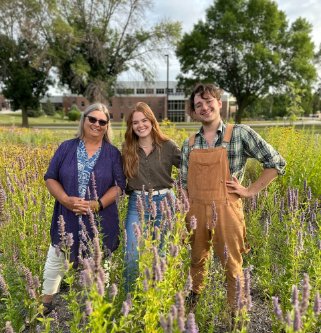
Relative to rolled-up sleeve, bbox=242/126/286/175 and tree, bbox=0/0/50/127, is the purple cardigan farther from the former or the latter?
tree, bbox=0/0/50/127

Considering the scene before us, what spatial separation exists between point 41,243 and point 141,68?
3096cm

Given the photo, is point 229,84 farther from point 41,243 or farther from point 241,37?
point 41,243

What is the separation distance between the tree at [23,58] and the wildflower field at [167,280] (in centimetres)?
2770

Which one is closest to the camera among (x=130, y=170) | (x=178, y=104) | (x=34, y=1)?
(x=130, y=170)

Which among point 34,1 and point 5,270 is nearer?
point 5,270

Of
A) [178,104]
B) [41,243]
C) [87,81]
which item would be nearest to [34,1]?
[87,81]

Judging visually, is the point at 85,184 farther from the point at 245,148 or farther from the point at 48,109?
the point at 48,109

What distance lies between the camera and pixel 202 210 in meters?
2.84

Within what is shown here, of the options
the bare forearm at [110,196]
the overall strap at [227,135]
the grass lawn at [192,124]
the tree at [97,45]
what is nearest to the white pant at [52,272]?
the bare forearm at [110,196]

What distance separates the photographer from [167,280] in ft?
6.60

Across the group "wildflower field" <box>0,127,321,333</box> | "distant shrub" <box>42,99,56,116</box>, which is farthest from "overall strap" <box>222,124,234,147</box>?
"distant shrub" <box>42,99,56,116</box>

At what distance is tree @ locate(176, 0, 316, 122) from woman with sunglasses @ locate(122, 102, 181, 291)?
3053 cm

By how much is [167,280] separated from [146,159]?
4.96 feet

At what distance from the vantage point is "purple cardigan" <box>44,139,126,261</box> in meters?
3.18
